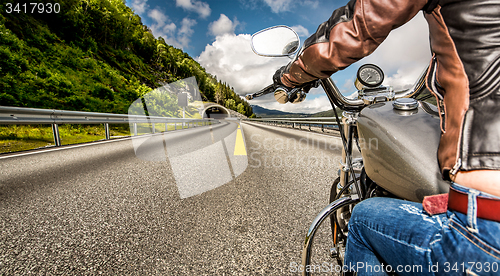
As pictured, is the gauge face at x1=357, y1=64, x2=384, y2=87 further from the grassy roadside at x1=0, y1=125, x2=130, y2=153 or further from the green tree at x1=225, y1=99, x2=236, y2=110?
the green tree at x1=225, y1=99, x2=236, y2=110

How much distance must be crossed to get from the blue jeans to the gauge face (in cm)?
81

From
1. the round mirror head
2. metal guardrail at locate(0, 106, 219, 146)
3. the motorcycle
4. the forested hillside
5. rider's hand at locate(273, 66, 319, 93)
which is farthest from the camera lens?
the forested hillside

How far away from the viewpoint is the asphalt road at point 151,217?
1583mm

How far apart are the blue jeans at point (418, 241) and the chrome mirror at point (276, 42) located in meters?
1.17

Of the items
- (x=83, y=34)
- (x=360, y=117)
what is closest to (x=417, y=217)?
(x=360, y=117)

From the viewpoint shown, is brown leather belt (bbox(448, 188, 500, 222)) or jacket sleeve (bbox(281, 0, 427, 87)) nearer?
brown leather belt (bbox(448, 188, 500, 222))

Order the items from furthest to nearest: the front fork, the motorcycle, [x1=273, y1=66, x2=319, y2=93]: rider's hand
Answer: [x1=273, y1=66, x2=319, y2=93]: rider's hand, the front fork, the motorcycle

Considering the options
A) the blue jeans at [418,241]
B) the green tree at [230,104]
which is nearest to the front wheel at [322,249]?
the blue jeans at [418,241]

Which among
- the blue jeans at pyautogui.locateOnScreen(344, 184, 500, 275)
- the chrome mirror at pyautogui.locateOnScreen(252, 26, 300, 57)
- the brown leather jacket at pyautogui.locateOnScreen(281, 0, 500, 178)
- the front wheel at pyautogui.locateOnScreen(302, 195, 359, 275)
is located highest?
the chrome mirror at pyautogui.locateOnScreen(252, 26, 300, 57)

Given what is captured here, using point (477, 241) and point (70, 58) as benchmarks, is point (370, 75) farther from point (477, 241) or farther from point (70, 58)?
point (70, 58)

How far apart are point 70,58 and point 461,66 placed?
2314cm

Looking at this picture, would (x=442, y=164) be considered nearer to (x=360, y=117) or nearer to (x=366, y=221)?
(x=366, y=221)

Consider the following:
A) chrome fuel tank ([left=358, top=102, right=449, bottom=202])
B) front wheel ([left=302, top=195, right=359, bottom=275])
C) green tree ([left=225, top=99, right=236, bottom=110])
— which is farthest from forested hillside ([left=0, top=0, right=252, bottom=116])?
green tree ([left=225, top=99, right=236, bottom=110])

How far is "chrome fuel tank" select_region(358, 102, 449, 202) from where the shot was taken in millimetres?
859
